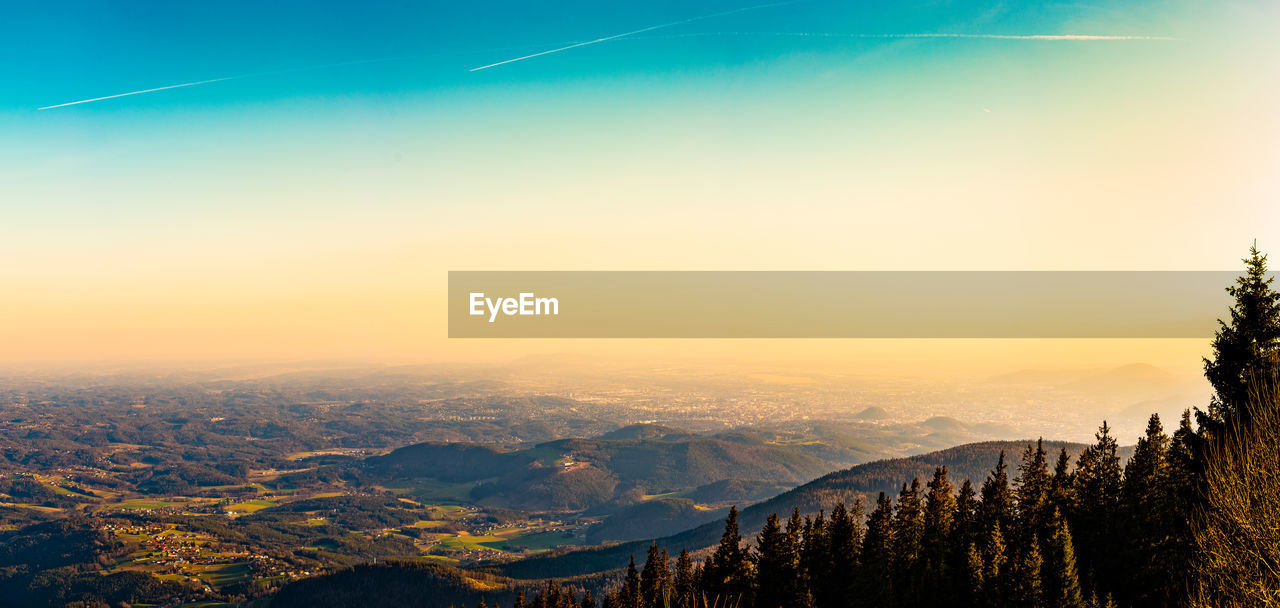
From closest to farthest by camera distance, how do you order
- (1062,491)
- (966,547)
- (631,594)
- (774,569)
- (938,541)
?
1. (966,547)
2. (1062,491)
3. (938,541)
4. (774,569)
5. (631,594)

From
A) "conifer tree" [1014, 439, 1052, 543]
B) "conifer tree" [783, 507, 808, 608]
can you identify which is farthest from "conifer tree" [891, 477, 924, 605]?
"conifer tree" [783, 507, 808, 608]

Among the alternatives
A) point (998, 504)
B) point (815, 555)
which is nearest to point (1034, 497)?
point (998, 504)

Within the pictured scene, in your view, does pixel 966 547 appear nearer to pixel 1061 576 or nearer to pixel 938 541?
pixel 938 541

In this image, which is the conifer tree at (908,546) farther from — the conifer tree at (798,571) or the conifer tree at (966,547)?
the conifer tree at (798,571)

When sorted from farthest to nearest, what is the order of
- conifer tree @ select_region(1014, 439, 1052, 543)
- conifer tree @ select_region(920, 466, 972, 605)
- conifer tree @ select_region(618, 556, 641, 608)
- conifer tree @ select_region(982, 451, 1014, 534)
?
conifer tree @ select_region(618, 556, 641, 608) < conifer tree @ select_region(982, 451, 1014, 534) < conifer tree @ select_region(920, 466, 972, 605) < conifer tree @ select_region(1014, 439, 1052, 543)

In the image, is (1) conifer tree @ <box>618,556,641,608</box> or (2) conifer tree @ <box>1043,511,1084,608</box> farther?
(1) conifer tree @ <box>618,556,641,608</box>

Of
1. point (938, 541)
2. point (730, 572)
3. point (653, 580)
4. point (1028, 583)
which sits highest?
point (1028, 583)

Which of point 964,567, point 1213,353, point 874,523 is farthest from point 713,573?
point 1213,353

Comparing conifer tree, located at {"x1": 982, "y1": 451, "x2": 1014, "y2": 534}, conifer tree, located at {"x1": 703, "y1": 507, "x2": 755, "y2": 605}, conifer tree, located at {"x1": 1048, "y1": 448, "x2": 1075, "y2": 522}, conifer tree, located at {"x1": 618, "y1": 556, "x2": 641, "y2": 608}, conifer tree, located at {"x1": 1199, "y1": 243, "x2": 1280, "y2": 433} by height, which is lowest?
conifer tree, located at {"x1": 618, "y1": 556, "x2": 641, "y2": 608}

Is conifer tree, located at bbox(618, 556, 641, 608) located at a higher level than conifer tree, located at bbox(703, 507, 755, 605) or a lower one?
lower

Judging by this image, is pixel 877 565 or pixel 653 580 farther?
pixel 653 580

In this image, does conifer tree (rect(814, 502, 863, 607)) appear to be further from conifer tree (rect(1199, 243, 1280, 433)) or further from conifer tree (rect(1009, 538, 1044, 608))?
conifer tree (rect(1199, 243, 1280, 433))

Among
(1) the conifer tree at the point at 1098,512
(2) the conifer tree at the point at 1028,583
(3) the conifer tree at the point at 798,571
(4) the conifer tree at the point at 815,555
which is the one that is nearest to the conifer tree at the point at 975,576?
(2) the conifer tree at the point at 1028,583

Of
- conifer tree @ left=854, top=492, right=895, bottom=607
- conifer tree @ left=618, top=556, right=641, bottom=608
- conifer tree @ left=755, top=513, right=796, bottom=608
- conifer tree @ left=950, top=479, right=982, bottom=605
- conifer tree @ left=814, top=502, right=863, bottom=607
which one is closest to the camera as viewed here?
conifer tree @ left=950, top=479, right=982, bottom=605
